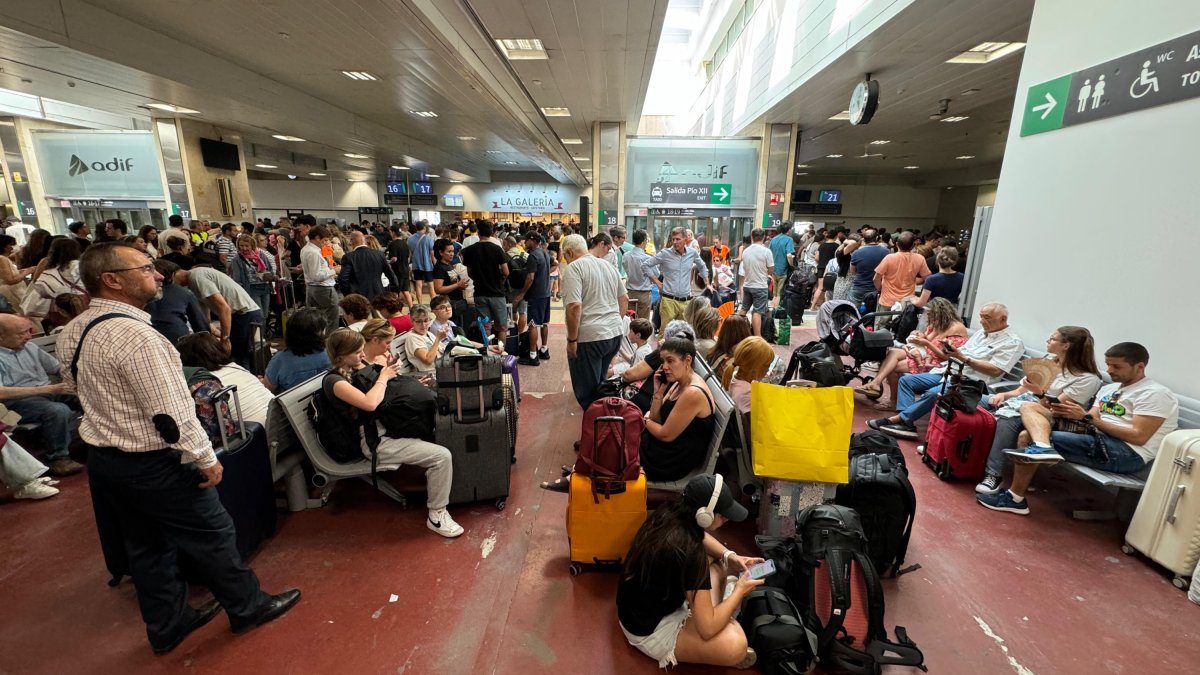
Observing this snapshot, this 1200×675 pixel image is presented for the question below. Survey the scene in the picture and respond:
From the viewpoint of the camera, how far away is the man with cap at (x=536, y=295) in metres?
6.15

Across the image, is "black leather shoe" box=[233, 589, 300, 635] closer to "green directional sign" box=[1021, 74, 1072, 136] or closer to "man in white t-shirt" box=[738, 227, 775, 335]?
"man in white t-shirt" box=[738, 227, 775, 335]

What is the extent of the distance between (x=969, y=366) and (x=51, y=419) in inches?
293

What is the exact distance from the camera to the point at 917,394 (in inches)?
183

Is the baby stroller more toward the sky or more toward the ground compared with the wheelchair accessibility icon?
more toward the ground

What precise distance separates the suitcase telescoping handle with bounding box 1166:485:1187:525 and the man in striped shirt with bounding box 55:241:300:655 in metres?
4.80

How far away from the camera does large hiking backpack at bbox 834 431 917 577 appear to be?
8.76 feet

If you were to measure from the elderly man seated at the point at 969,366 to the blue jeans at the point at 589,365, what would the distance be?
8.45ft

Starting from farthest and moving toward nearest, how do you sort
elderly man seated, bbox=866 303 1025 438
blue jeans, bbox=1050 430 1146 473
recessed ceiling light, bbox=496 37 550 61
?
recessed ceiling light, bbox=496 37 550 61
elderly man seated, bbox=866 303 1025 438
blue jeans, bbox=1050 430 1146 473

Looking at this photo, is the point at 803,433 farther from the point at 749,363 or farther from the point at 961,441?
the point at 961,441

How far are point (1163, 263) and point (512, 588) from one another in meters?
4.82

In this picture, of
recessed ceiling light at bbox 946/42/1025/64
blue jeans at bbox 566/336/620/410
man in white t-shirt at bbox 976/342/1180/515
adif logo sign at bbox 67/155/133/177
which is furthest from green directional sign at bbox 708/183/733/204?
adif logo sign at bbox 67/155/133/177

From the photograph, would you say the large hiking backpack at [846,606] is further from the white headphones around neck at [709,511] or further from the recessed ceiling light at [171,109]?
the recessed ceiling light at [171,109]

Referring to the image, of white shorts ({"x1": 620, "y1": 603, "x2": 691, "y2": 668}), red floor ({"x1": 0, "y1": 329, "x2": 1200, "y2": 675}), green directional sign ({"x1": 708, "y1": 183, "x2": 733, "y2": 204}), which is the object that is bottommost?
red floor ({"x1": 0, "y1": 329, "x2": 1200, "y2": 675})

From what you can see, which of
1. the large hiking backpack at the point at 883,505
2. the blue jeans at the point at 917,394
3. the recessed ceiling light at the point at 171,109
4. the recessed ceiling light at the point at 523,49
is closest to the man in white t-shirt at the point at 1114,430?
the blue jeans at the point at 917,394
